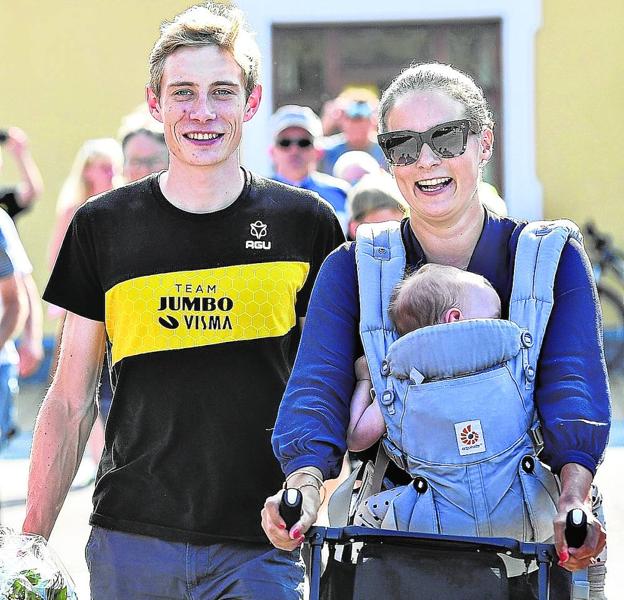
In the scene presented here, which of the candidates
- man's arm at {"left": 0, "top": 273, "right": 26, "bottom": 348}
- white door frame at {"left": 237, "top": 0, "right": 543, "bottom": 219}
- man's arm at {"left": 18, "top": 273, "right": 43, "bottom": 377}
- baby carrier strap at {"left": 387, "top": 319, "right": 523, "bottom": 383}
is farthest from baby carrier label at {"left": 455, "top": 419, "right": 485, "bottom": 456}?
white door frame at {"left": 237, "top": 0, "right": 543, "bottom": 219}

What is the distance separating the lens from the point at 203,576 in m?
3.60

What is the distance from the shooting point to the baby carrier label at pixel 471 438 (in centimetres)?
282

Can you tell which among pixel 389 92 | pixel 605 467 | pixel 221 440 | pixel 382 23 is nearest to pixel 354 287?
pixel 389 92

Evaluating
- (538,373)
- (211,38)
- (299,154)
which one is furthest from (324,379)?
(299,154)

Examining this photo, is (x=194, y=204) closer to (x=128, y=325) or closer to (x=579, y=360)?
(x=128, y=325)

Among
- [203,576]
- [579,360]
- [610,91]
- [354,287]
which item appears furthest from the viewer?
[610,91]

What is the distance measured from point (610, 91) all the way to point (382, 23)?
2.25m

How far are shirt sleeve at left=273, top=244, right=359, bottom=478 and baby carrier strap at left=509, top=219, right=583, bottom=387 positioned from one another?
0.36 m

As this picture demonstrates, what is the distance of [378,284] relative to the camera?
3055 millimetres

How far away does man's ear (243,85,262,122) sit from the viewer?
385 centimetres

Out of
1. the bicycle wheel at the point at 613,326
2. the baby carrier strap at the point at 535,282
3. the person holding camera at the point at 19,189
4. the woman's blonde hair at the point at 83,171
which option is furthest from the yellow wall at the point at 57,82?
the baby carrier strap at the point at 535,282

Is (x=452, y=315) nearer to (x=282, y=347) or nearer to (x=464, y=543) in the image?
(x=464, y=543)

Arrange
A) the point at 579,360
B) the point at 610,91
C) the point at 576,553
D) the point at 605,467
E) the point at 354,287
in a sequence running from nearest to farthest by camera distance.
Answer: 1. the point at 576,553
2. the point at 579,360
3. the point at 354,287
4. the point at 605,467
5. the point at 610,91

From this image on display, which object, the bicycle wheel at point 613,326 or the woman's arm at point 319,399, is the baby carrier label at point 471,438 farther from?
the bicycle wheel at point 613,326
